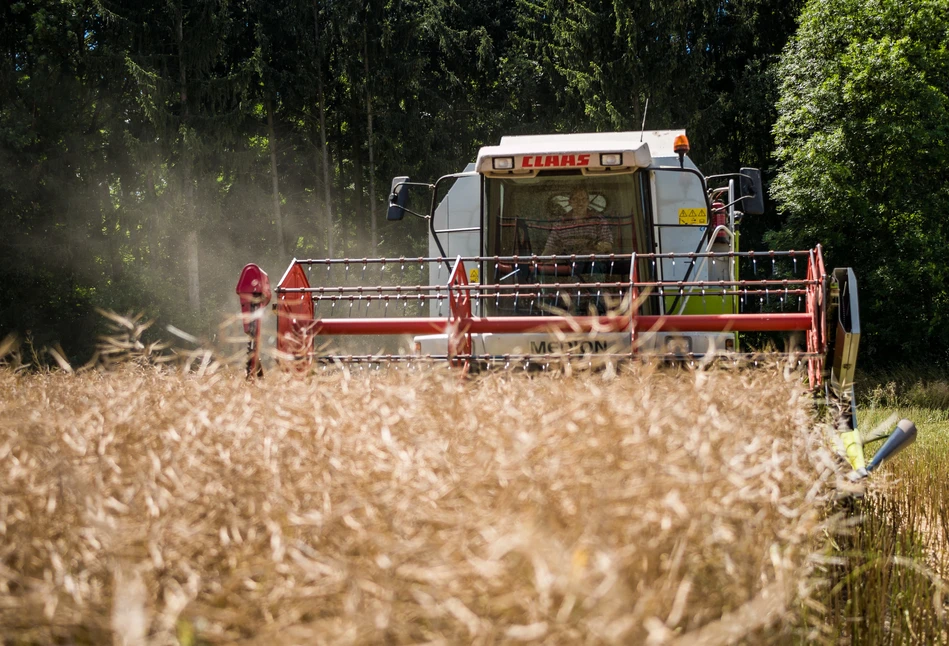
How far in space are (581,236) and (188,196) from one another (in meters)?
16.5

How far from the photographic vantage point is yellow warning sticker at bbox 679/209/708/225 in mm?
7340

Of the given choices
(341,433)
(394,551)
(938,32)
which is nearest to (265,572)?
(394,551)

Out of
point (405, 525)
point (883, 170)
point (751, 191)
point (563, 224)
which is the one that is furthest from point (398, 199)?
point (883, 170)

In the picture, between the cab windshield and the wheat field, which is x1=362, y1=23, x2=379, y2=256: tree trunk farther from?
the wheat field

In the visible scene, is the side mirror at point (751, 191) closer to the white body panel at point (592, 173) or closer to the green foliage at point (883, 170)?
the white body panel at point (592, 173)

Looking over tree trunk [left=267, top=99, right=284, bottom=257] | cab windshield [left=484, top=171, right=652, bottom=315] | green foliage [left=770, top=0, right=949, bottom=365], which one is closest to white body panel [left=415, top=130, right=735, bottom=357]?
cab windshield [left=484, top=171, right=652, bottom=315]

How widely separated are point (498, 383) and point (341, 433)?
1024 millimetres

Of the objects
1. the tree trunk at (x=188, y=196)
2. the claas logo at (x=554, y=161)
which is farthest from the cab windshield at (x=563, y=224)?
the tree trunk at (x=188, y=196)

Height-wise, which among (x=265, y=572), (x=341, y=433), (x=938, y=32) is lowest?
(x=265, y=572)

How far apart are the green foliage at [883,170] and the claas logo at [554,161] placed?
1236cm

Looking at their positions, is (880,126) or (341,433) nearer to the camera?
(341,433)

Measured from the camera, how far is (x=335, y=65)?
24359mm

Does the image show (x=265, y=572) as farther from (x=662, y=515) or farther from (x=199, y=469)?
(x=662, y=515)

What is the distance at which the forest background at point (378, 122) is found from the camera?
17.8 metres
